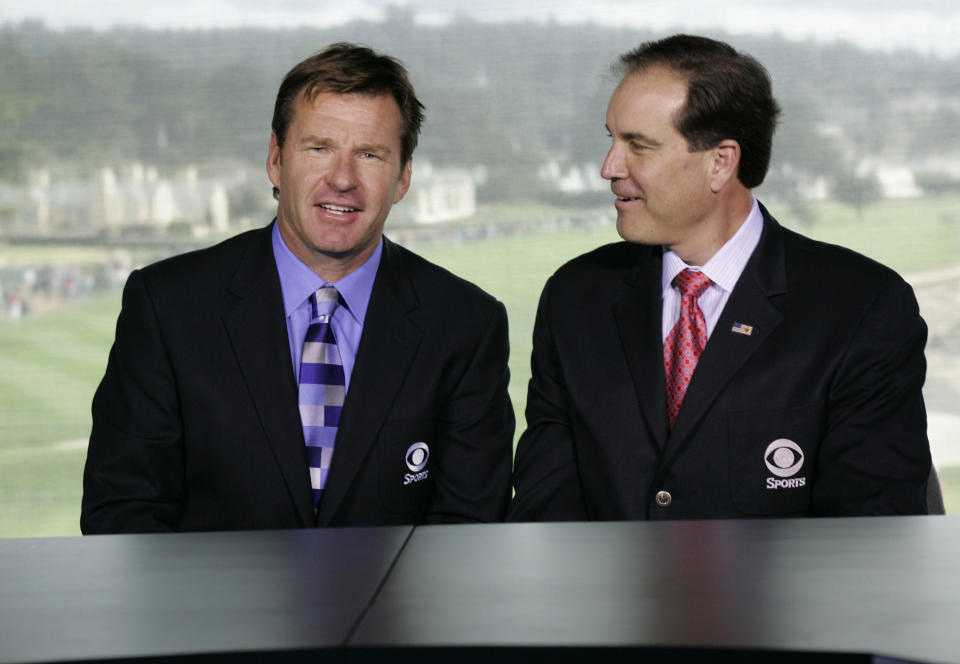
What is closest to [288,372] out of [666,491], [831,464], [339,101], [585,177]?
[339,101]

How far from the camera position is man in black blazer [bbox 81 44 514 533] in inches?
75.7

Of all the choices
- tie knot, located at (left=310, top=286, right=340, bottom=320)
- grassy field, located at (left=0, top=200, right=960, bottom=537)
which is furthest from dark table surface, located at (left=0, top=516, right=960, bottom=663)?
grassy field, located at (left=0, top=200, right=960, bottom=537)

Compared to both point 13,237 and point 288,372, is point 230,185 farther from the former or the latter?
point 288,372

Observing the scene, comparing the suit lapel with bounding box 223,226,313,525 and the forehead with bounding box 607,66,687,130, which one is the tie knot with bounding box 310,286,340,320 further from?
the forehead with bounding box 607,66,687,130

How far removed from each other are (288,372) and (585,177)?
231 centimetres

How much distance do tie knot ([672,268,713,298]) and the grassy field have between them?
6.93ft

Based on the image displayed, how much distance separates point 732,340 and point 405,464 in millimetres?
573

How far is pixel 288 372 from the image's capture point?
1943 millimetres

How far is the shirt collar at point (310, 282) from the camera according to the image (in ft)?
6.70

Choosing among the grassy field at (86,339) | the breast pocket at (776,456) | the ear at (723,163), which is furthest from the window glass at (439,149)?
the breast pocket at (776,456)

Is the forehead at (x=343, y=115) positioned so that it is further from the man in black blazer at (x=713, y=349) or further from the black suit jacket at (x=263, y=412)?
the man in black blazer at (x=713, y=349)

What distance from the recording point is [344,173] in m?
2.05

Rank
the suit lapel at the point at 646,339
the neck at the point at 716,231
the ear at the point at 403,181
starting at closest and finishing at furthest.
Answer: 1. the suit lapel at the point at 646,339
2. the neck at the point at 716,231
3. the ear at the point at 403,181

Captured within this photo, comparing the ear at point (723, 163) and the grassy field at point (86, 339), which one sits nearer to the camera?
the ear at point (723, 163)
